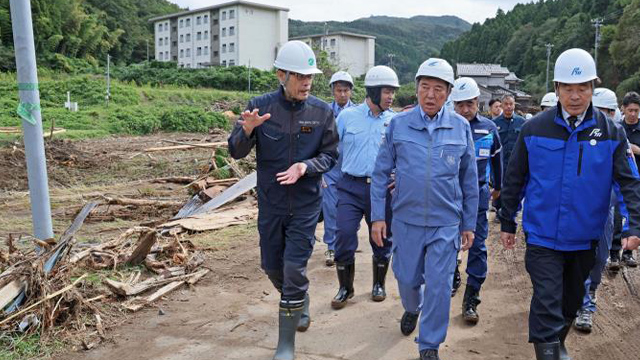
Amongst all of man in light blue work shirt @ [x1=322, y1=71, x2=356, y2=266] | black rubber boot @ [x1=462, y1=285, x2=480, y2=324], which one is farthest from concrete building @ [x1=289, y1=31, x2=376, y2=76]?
black rubber boot @ [x1=462, y1=285, x2=480, y2=324]

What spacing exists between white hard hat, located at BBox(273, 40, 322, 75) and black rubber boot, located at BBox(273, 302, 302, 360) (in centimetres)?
170

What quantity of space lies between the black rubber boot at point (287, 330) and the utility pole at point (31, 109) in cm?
244

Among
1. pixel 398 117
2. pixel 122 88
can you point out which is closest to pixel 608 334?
pixel 398 117

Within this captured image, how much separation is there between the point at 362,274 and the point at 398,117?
2.71m

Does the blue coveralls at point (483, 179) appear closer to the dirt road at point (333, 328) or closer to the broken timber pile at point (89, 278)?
the dirt road at point (333, 328)

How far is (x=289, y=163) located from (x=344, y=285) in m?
1.76

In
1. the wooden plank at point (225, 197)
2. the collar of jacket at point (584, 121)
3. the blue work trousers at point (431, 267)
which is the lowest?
the wooden plank at point (225, 197)

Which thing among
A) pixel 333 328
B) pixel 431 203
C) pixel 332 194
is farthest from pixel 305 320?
pixel 332 194

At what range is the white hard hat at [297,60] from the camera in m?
4.12

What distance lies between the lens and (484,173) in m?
5.29

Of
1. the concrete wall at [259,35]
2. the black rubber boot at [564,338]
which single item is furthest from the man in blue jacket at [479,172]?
the concrete wall at [259,35]

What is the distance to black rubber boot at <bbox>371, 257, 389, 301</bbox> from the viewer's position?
549 cm

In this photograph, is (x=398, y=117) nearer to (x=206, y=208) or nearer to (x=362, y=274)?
(x=362, y=274)

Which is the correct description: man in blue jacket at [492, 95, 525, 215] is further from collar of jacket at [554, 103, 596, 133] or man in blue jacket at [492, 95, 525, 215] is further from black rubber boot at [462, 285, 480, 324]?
collar of jacket at [554, 103, 596, 133]
